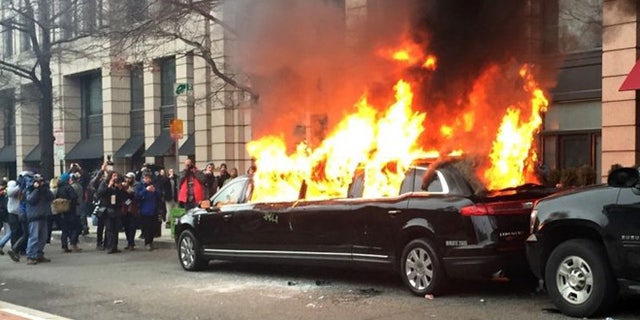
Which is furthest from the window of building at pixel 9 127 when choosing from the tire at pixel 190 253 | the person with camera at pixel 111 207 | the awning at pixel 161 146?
the tire at pixel 190 253

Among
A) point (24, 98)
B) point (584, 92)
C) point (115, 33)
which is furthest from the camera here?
point (24, 98)

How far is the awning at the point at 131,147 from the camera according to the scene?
84.7 ft

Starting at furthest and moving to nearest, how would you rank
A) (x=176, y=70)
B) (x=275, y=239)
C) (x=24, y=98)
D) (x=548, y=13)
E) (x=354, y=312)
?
1. (x=24, y=98)
2. (x=176, y=70)
3. (x=548, y=13)
4. (x=275, y=239)
5. (x=354, y=312)

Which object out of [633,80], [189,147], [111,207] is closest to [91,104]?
[189,147]

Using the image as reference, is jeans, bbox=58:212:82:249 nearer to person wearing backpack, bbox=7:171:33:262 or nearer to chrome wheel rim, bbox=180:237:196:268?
person wearing backpack, bbox=7:171:33:262

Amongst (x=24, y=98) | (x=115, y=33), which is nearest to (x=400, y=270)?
(x=115, y=33)

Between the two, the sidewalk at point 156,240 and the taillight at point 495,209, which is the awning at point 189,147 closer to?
the sidewalk at point 156,240

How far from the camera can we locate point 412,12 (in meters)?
9.27

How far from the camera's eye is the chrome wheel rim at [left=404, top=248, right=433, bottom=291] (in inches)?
299

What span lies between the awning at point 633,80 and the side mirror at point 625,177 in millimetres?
5806

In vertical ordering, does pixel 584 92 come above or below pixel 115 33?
below

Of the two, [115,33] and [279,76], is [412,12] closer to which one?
[279,76]

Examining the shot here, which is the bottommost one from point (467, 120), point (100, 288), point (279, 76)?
point (100, 288)

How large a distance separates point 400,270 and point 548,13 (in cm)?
454
